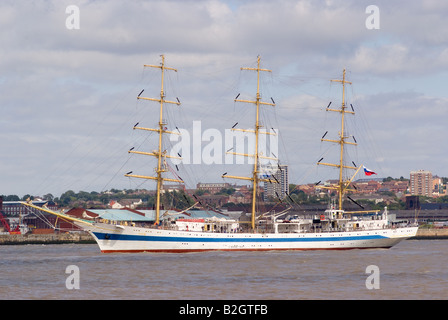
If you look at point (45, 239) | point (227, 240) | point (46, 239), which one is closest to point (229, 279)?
point (227, 240)

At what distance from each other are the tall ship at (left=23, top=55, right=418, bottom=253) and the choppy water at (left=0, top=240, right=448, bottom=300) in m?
15.3

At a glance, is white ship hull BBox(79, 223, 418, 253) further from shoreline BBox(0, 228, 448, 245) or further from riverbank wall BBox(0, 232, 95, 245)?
riverbank wall BBox(0, 232, 95, 245)

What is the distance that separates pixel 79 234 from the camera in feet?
520

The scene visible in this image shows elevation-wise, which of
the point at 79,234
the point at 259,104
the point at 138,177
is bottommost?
the point at 79,234

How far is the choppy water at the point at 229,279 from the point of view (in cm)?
4303

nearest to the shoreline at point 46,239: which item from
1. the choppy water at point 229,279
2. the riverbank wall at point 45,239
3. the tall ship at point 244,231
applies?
the riverbank wall at point 45,239

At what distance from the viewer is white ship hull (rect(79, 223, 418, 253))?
87.6 m

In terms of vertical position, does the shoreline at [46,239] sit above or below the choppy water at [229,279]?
below

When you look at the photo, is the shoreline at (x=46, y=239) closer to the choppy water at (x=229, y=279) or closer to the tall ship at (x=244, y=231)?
the tall ship at (x=244, y=231)

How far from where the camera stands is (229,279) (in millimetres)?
51406

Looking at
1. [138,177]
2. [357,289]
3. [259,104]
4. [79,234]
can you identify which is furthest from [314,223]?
[79,234]
